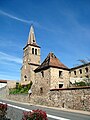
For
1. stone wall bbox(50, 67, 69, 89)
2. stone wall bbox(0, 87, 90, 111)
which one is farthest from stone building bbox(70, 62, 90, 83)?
stone wall bbox(0, 87, 90, 111)

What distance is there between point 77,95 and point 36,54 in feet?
107

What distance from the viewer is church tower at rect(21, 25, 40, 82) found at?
148 ft

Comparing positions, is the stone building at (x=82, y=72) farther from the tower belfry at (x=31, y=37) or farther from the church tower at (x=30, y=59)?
the tower belfry at (x=31, y=37)

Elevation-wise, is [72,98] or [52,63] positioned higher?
[52,63]

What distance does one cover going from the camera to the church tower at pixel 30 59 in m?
45.2

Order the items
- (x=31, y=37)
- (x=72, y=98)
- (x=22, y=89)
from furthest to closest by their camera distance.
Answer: (x=31, y=37) → (x=22, y=89) → (x=72, y=98)

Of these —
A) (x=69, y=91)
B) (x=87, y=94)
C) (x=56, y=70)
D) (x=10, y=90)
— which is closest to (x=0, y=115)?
(x=87, y=94)

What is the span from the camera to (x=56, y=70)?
90.7 ft

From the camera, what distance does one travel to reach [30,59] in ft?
154

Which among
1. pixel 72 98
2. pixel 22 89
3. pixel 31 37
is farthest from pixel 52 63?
pixel 31 37

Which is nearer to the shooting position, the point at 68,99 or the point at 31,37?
the point at 68,99

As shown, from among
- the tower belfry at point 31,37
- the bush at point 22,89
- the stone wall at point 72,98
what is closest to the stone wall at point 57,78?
the stone wall at point 72,98

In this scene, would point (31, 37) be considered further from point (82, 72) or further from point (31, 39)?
point (82, 72)

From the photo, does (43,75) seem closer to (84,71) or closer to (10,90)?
(10,90)
